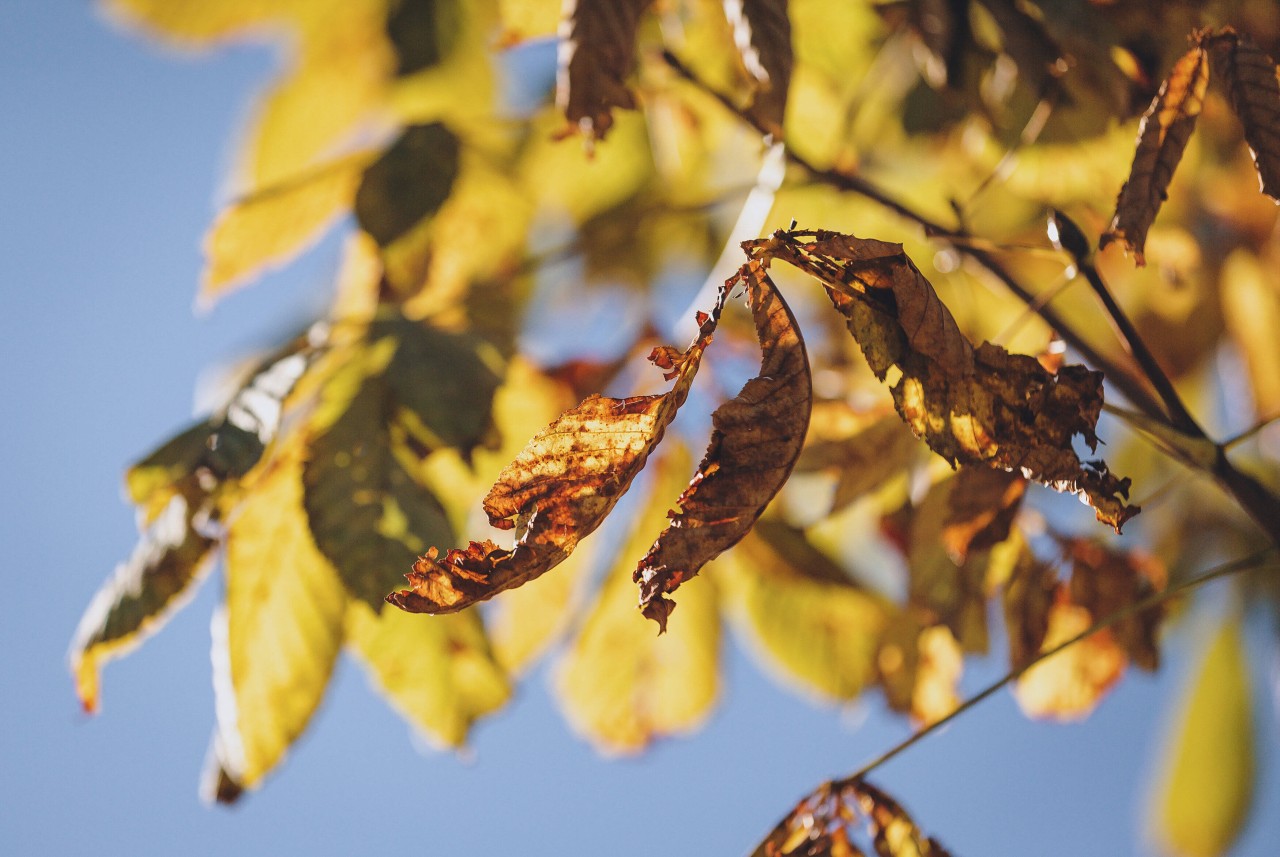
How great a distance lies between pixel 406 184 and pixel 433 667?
0.43 meters

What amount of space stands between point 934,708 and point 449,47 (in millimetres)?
992

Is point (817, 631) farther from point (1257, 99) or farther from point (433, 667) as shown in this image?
point (1257, 99)

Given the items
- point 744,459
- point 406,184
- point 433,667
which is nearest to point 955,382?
point 744,459

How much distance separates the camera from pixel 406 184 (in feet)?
3.01

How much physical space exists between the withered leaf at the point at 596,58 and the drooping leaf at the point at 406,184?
0.89 feet

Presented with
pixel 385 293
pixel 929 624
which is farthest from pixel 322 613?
pixel 929 624

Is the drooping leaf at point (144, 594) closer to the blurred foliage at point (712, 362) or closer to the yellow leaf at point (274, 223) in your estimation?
the blurred foliage at point (712, 362)

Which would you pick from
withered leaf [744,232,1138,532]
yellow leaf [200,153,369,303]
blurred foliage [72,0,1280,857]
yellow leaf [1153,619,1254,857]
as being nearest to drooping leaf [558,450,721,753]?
blurred foliage [72,0,1280,857]

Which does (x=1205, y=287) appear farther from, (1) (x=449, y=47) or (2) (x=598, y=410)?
(2) (x=598, y=410)

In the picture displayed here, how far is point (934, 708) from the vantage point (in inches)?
37.5

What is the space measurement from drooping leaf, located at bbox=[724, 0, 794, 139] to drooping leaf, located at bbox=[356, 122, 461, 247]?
1.11ft

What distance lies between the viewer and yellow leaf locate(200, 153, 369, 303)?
97 cm

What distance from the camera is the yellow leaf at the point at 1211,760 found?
170 cm

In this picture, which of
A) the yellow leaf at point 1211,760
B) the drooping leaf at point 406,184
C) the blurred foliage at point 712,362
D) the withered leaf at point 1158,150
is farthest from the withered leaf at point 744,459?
the yellow leaf at point 1211,760
